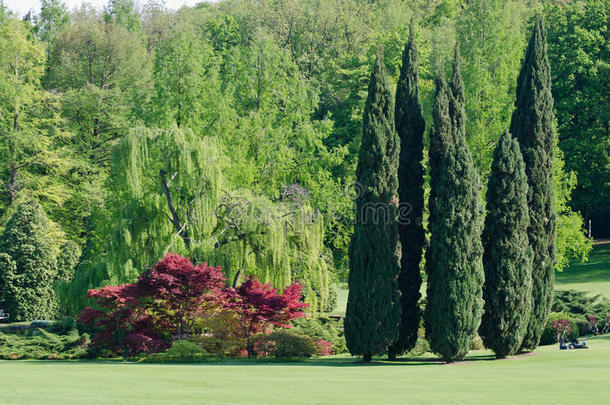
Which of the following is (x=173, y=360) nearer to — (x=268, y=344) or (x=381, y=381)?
(x=268, y=344)

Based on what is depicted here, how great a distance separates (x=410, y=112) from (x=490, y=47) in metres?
16.0

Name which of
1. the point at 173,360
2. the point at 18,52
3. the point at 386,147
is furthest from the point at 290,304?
the point at 18,52

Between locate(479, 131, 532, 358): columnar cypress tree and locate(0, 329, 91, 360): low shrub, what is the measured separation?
12.9 meters

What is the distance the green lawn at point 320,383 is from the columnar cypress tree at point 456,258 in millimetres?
907

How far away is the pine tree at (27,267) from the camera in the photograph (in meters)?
31.9

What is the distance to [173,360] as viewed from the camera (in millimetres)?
22250

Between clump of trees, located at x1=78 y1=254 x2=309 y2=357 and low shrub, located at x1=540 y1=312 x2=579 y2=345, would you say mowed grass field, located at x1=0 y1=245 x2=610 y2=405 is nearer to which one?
clump of trees, located at x1=78 y1=254 x2=309 y2=357

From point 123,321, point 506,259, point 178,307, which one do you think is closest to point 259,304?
point 178,307

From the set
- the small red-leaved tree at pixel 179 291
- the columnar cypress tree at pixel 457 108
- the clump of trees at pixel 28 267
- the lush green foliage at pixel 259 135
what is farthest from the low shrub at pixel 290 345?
the clump of trees at pixel 28 267

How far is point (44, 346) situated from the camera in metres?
24.9

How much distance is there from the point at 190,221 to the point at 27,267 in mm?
9835

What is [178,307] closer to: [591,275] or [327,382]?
[327,382]

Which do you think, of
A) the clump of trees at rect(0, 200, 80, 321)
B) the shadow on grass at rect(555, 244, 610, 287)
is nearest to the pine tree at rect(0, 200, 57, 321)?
the clump of trees at rect(0, 200, 80, 321)

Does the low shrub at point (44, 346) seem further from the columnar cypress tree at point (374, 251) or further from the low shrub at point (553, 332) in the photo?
the low shrub at point (553, 332)
